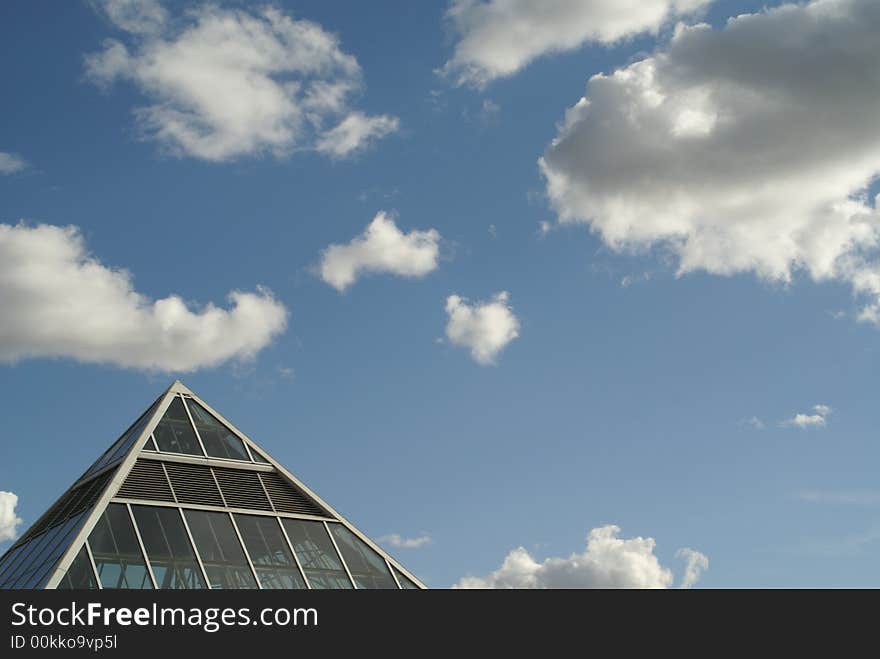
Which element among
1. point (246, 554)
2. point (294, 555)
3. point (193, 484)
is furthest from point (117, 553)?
point (294, 555)

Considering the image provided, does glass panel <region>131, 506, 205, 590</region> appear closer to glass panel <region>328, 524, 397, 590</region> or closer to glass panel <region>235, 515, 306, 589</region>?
glass panel <region>235, 515, 306, 589</region>

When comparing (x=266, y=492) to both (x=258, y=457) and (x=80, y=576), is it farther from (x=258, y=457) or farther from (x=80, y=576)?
(x=80, y=576)

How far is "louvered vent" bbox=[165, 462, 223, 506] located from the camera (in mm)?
38125

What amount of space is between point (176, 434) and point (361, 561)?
10.2 meters

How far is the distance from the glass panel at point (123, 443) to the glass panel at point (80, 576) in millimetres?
7981

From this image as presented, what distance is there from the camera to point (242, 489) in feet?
132

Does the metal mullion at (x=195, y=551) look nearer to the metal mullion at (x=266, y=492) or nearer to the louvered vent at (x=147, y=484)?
the louvered vent at (x=147, y=484)

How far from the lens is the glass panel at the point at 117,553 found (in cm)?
3272

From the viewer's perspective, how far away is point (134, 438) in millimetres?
41000

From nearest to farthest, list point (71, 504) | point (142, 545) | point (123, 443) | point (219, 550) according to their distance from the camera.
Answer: point (142, 545) < point (219, 550) < point (71, 504) < point (123, 443)

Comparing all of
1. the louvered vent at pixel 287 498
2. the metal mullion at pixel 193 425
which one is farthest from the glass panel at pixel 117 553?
the louvered vent at pixel 287 498
